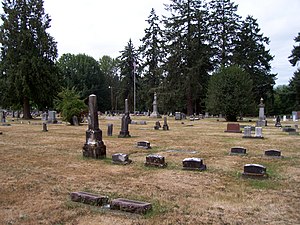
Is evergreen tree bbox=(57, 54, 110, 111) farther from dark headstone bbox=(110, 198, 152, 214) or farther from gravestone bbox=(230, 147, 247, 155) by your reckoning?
dark headstone bbox=(110, 198, 152, 214)

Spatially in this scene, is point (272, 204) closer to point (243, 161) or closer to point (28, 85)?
point (243, 161)

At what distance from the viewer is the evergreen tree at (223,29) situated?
1971 inches

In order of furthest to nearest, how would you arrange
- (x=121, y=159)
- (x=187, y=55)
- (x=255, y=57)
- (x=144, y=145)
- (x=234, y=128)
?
(x=255, y=57)
(x=187, y=55)
(x=234, y=128)
(x=144, y=145)
(x=121, y=159)

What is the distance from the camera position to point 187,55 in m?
47.1

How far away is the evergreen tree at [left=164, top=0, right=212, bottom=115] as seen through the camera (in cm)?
4591

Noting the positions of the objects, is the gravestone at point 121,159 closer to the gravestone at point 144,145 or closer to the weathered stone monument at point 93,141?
the weathered stone monument at point 93,141

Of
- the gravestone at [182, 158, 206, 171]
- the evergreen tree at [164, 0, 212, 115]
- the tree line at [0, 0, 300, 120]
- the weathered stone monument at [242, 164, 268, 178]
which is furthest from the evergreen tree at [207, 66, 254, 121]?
the weathered stone monument at [242, 164, 268, 178]

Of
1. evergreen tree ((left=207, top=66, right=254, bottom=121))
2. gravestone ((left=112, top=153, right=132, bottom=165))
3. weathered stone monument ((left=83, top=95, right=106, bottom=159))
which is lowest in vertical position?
gravestone ((left=112, top=153, right=132, bottom=165))

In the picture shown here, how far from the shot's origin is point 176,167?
9227 millimetres

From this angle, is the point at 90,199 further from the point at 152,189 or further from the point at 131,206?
the point at 152,189

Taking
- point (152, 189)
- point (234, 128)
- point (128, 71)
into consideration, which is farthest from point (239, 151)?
point (128, 71)

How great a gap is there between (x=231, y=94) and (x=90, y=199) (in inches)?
1280

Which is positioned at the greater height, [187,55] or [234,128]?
[187,55]

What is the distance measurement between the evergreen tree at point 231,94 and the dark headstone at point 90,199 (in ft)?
104
